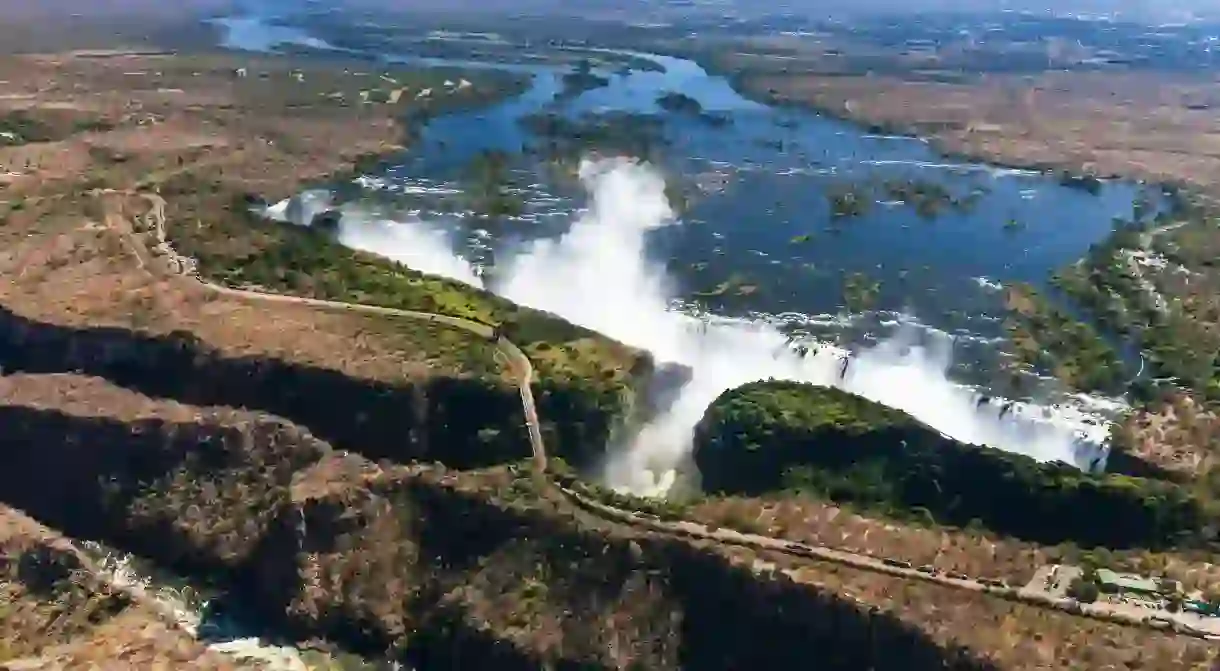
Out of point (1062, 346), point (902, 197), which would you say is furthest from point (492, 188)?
point (1062, 346)

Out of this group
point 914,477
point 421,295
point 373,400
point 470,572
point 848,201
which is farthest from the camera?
point 848,201

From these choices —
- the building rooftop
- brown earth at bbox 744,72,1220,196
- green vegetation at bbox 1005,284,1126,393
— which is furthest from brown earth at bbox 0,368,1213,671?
brown earth at bbox 744,72,1220,196

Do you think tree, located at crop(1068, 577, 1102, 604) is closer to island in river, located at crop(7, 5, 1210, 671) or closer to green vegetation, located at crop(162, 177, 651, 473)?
island in river, located at crop(7, 5, 1210, 671)

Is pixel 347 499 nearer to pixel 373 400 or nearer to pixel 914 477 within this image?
pixel 373 400

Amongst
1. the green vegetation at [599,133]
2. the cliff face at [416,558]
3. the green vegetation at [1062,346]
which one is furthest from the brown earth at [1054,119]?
the cliff face at [416,558]

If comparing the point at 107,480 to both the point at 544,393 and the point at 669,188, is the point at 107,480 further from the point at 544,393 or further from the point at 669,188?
the point at 669,188

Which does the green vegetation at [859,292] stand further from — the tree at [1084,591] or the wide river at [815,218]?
the tree at [1084,591]

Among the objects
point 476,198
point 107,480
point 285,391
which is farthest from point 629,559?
point 476,198
